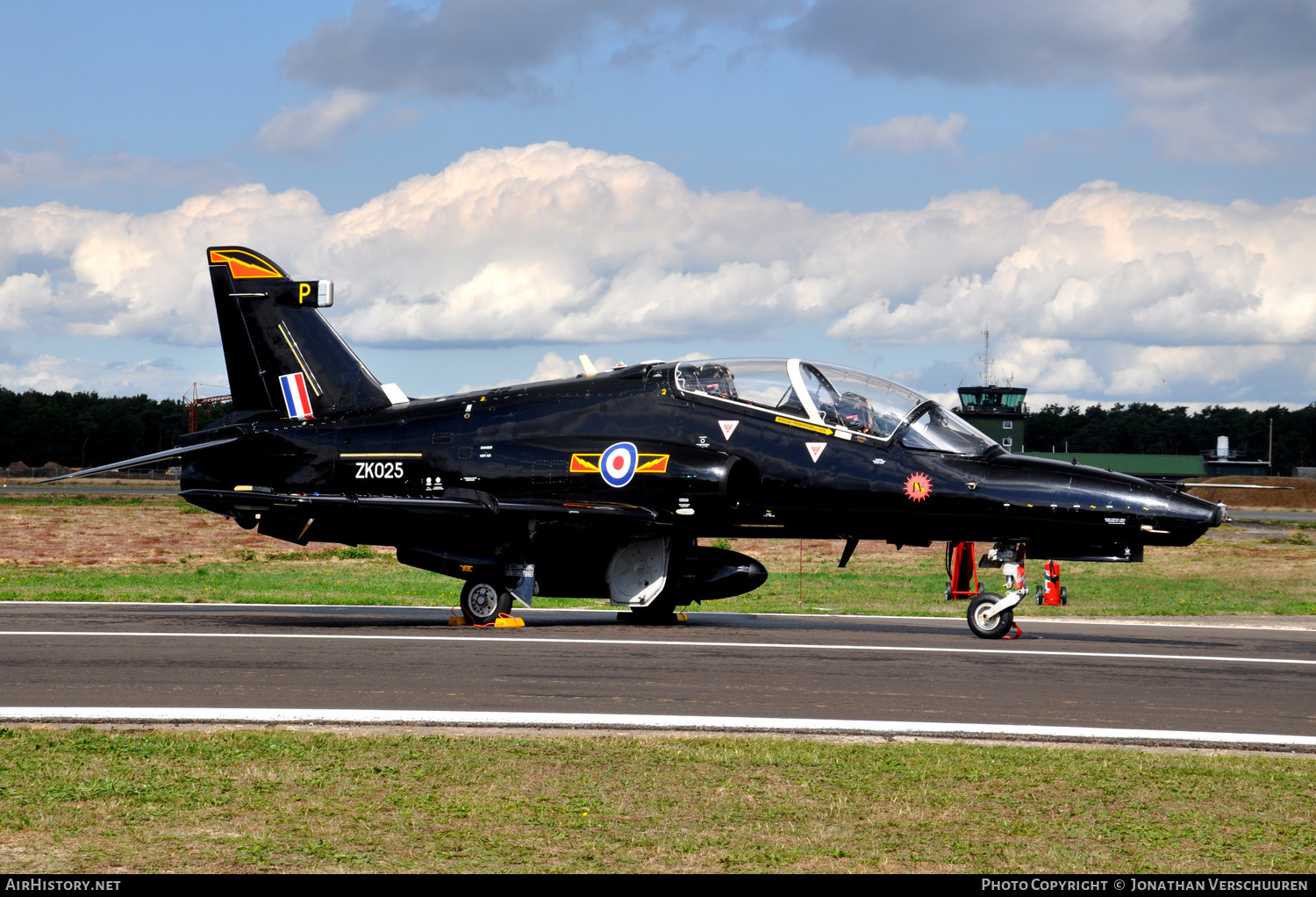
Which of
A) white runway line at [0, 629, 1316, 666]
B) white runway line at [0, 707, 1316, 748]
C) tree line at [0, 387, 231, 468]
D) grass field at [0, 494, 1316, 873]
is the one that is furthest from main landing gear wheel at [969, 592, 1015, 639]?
tree line at [0, 387, 231, 468]

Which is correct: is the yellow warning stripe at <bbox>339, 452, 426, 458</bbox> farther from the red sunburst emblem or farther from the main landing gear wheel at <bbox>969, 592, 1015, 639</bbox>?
the main landing gear wheel at <bbox>969, 592, 1015, 639</bbox>

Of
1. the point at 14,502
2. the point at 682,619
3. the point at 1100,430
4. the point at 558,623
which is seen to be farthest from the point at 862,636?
the point at 1100,430

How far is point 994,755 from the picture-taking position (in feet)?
27.2

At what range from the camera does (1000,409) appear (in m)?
119

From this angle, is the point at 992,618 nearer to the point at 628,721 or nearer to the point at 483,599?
the point at 483,599

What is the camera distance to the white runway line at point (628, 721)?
358 inches

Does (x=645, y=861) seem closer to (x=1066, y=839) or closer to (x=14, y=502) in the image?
(x=1066, y=839)

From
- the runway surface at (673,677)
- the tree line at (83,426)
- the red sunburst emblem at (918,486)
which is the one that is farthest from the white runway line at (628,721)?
the tree line at (83,426)

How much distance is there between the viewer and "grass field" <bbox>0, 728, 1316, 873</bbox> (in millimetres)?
5844

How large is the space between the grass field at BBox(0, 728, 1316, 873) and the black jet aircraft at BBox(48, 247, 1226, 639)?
6894 mm

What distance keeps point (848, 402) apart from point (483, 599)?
591 centimetres

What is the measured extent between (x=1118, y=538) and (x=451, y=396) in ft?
33.1

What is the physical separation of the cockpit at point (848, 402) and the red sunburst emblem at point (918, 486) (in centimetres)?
41

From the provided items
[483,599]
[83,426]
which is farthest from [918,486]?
[83,426]
